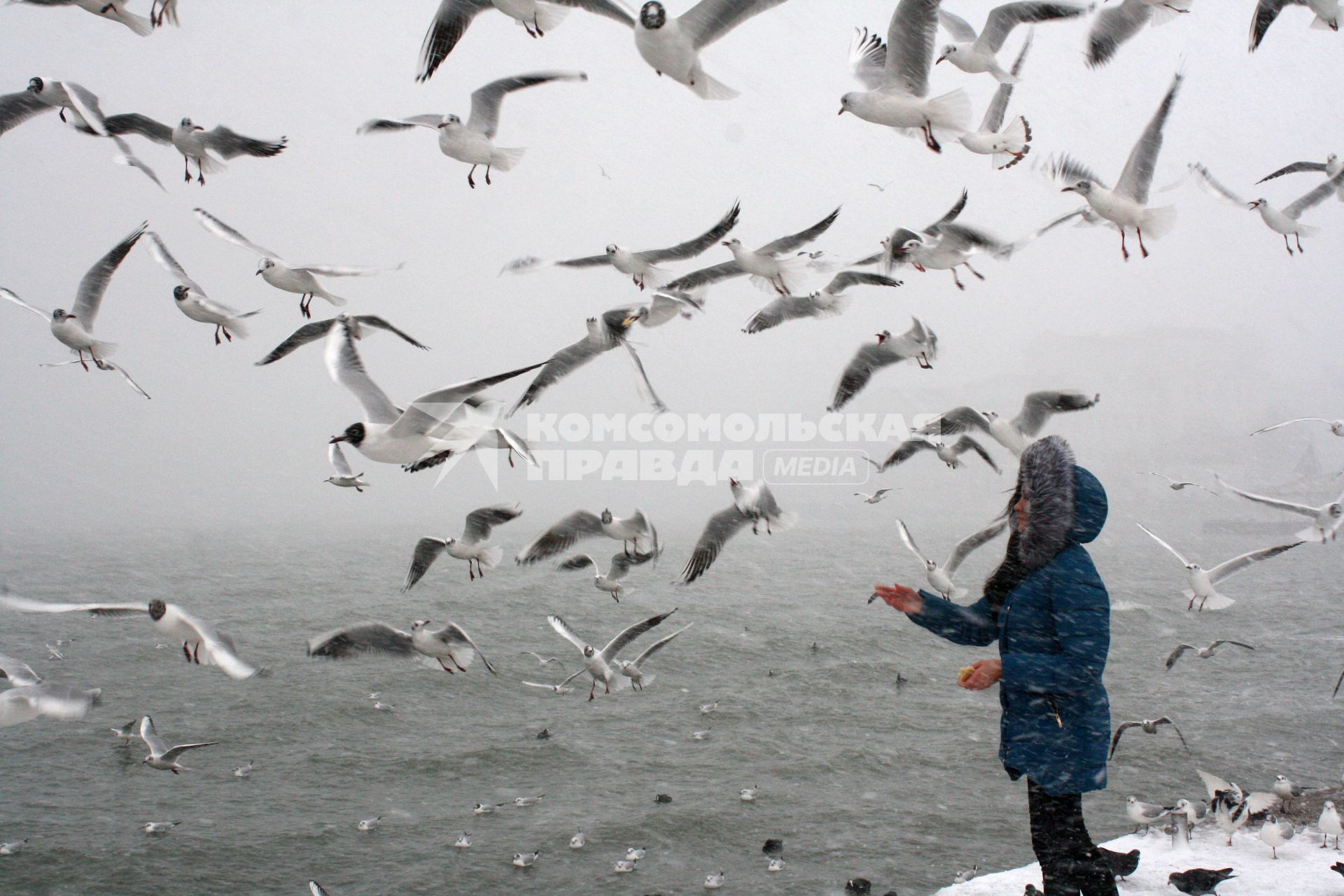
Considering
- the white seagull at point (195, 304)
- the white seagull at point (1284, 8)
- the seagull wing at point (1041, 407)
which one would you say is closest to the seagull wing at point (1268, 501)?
the seagull wing at point (1041, 407)

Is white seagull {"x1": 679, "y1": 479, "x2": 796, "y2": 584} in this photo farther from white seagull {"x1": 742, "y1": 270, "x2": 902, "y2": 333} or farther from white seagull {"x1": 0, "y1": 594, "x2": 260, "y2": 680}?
white seagull {"x1": 0, "y1": 594, "x2": 260, "y2": 680}

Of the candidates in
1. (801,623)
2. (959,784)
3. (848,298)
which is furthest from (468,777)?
(801,623)

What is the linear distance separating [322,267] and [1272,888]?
6.82 meters

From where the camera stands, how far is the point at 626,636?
6586 millimetres

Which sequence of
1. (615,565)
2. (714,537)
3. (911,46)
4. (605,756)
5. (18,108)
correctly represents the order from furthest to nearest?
(605,756)
(615,565)
(714,537)
(18,108)
(911,46)

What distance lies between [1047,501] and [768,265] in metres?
3.85

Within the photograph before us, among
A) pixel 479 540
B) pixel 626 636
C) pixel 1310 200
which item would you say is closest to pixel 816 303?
pixel 626 636

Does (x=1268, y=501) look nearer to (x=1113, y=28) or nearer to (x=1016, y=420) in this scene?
(x=1016, y=420)

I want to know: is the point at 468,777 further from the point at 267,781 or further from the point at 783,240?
the point at 783,240

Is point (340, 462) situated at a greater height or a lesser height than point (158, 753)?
greater

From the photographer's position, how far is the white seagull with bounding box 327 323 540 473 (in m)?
4.16

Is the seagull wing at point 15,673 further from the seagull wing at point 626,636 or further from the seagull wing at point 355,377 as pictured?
the seagull wing at point 626,636

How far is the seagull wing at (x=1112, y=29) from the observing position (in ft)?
17.9

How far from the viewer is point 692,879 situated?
23.9 feet
